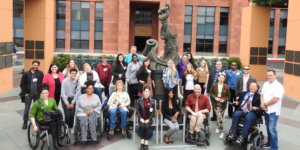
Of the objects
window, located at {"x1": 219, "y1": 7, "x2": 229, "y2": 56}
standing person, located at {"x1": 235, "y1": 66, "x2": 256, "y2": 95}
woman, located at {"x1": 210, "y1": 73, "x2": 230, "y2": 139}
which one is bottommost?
woman, located at {"x1": 210, "y1": 73, "x2": 230, "y2": 139}

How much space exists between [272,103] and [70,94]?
4.93 m

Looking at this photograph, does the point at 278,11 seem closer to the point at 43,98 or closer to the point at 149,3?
the point at 149,3

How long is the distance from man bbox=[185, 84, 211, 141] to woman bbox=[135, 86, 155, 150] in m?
0.93

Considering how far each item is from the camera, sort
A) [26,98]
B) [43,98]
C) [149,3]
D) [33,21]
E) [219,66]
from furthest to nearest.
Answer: [149,3] < [33,21] < [219,66] < [26,98] < [43,98]

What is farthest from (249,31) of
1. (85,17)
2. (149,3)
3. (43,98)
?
(85,17)

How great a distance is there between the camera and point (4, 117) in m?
9.71

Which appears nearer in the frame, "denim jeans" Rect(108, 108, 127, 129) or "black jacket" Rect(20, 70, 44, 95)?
"denim jeans" Rect(108, 108, 127, 129)

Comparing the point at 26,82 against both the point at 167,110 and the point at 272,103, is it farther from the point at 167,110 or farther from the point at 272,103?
the point at 272,103

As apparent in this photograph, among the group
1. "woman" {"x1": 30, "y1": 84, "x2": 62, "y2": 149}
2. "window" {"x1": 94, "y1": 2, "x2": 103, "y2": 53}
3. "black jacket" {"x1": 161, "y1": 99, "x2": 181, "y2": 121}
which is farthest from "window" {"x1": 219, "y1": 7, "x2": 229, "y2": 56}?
"woman" {"x1": 30, "y1": 84, "x2": 62, "y2": 149}

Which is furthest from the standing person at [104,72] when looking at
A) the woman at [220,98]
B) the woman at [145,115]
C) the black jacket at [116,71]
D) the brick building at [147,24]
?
the brick building at [147,24]

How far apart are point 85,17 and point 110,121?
101 ft

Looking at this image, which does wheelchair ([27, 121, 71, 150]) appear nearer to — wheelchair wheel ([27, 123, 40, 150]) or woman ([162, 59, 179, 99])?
wheelchair wheel ([27, 123, 40, 150])

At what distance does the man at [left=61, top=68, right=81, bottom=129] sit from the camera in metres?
8.03

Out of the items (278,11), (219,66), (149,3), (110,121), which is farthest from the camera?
(278,11)
